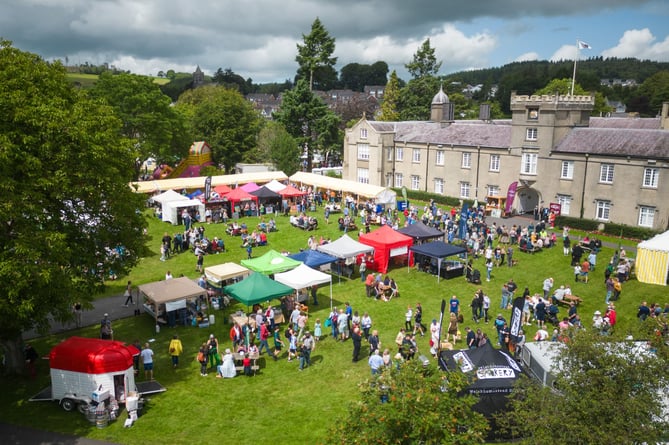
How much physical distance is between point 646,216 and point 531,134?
1075 cm

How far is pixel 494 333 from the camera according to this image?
2050cm

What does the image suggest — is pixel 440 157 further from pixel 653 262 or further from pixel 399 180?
pixel 653 262

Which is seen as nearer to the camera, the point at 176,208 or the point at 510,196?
the point at 176,208

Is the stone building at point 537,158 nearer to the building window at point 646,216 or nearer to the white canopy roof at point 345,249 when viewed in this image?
the building window at point 646,216

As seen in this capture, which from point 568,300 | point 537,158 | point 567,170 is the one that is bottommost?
point 568,300

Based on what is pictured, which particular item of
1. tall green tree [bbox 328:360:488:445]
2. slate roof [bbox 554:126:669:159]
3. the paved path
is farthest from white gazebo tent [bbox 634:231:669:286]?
the paved path

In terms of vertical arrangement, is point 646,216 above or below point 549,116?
below

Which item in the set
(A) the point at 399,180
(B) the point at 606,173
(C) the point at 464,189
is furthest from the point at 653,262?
(A) the point at 399,180

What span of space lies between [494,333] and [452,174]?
2917 centimetres

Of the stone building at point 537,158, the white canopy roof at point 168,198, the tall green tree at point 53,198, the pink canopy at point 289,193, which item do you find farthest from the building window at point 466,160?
the tall green tree at point 53,198

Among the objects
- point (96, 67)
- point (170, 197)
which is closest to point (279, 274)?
point (170, 197)

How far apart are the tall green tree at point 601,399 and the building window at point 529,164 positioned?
33.9m

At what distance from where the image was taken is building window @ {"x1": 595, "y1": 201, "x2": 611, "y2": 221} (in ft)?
122

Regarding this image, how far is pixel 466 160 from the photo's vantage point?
46.6 m
